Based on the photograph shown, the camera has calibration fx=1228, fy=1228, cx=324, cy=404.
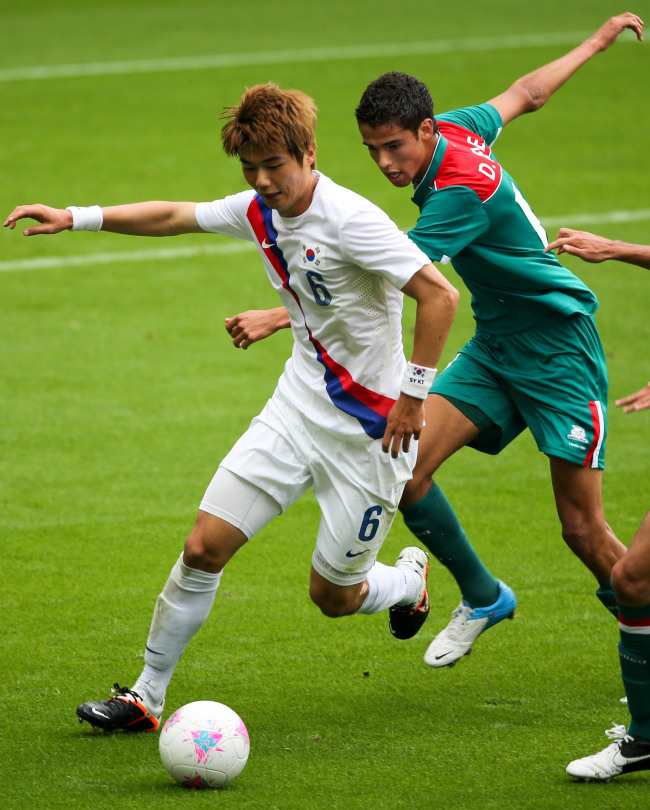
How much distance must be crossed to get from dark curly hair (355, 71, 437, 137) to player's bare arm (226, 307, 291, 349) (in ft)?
2.72

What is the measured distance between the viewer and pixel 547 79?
5.78 metres

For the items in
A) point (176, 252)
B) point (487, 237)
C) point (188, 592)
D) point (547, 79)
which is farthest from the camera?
point (176, 252)

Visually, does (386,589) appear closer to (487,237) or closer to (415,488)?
(415,488)

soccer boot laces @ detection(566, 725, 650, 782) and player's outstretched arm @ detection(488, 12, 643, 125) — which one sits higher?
player's outstretched arm @ detection(488, 12, 643, 125)

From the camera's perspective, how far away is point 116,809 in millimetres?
4027

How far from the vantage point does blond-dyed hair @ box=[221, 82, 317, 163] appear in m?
4.26

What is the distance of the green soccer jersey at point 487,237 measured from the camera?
4.79 metres

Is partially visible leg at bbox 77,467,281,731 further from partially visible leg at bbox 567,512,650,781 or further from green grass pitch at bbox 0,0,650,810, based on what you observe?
partially visible leg at bbox 567,512,650,781

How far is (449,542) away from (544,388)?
30.6 inches

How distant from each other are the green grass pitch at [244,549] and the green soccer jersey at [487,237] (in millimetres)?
1574

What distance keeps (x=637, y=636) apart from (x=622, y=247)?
4.57ft

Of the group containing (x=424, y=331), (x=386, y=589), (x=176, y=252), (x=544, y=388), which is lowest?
(x=176, y=252)

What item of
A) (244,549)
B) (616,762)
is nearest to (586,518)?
(616,762)

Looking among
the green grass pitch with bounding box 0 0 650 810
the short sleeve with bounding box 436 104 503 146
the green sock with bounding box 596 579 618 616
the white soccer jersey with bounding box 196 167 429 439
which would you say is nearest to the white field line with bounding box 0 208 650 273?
the green grass pitch with bounding box 0 0 650 810
